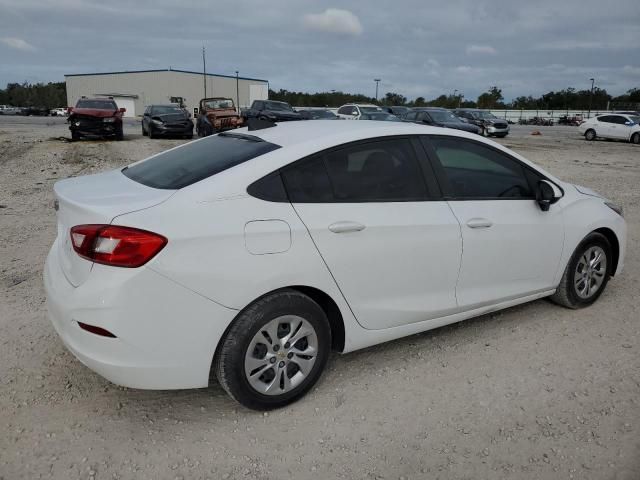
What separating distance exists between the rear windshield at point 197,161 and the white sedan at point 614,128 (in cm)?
3020

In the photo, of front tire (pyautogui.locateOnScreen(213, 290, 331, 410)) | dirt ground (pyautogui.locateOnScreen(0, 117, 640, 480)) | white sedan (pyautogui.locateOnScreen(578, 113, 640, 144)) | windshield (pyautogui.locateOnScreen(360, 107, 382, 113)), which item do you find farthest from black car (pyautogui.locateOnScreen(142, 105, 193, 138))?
white sedan (pyautogui.locateOnScreen(578, 113, 640, 144))

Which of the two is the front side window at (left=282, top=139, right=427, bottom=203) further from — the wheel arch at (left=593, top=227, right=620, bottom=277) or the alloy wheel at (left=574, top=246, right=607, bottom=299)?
the wheel arch at (left=593, top=227, right=620, bottom=277)

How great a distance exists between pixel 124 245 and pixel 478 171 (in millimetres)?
2474

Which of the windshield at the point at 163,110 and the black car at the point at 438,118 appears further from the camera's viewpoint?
the windshield at the point at 163,110

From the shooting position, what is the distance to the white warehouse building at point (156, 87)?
281 feet

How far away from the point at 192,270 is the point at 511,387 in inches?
81.0

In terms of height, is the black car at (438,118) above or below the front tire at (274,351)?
above

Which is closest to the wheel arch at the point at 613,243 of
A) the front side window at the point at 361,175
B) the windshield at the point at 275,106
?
the front side window at the point at 361,175

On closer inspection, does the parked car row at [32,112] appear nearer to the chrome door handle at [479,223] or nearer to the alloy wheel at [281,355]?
the chrome door handle at [479,223]

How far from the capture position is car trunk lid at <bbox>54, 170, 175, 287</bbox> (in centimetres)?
259

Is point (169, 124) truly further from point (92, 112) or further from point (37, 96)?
point (37, 96)

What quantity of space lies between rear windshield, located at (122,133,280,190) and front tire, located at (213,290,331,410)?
2.60 feet

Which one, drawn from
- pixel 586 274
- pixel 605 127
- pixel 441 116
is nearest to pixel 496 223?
pixel 586 274

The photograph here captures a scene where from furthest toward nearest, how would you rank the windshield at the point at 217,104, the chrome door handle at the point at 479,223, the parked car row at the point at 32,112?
the parked car row at the point at 32,112 < the windshield at the point at 217,104 < the chrome door handle at the point at 479,223
